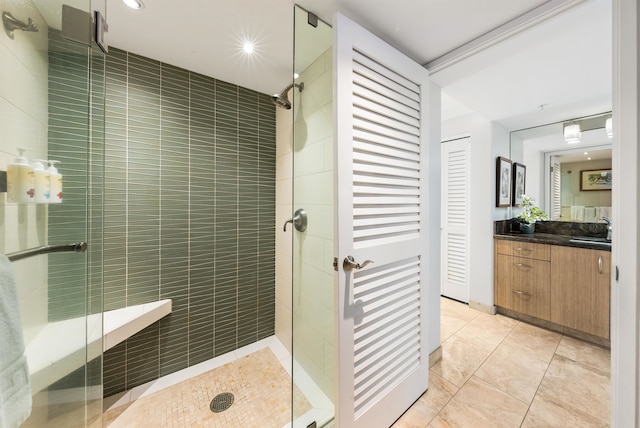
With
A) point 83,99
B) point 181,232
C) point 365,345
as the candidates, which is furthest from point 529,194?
point 83,99

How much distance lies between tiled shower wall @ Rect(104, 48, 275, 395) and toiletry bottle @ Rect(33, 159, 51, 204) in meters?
0.60

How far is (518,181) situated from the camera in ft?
8.98

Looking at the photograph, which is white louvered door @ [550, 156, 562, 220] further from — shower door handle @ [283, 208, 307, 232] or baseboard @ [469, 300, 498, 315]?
shower door handle @ [283, 208, 307, 232]

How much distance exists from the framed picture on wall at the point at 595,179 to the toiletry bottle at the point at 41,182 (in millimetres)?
3958

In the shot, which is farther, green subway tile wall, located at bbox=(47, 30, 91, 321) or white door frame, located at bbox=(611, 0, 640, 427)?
green subway tile wall, located at bbox=(47, 30, 91, 321)

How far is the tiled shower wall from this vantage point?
1515mm

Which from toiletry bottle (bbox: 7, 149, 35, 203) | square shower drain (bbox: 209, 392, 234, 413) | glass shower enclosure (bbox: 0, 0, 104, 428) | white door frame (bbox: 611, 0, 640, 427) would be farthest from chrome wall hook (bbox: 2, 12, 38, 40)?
white door frame (bbox: 611, 0, 640, 427)

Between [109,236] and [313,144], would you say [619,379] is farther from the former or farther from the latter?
[109,236]

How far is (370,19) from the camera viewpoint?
3.85 feet

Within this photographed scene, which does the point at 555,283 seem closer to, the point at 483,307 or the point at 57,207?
the point at 483,307

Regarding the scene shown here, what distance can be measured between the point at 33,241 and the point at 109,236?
2.02 ft

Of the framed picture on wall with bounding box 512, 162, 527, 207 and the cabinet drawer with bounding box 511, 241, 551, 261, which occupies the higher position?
the framed picture on wall with bounding box 512, 162, 527, 207

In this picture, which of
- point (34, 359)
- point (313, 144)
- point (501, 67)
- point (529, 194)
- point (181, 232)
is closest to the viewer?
point (34, 359)

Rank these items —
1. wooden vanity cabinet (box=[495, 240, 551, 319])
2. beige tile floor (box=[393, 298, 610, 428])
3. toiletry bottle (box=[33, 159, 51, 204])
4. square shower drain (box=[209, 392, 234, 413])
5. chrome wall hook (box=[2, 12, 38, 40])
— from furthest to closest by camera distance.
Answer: wooden vanity cabinet (box=[495, 240, 551, 319]), square shower drain (box=[209, 392, 234, 413]), beige tile floor (box=[393, 298, 610, 428]), toiletry bottle (box=[33, 159, 51, 204]), chrome wall hook (box=[2, 12, 38, 40])
